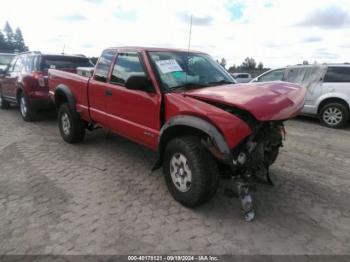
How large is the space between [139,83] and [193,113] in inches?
34.3

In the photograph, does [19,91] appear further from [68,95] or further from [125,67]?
[125,67]

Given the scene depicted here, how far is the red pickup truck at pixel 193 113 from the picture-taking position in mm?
3150

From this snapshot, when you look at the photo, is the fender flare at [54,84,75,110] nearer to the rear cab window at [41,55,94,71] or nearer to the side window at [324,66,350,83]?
the rear cab window at [41,55,94,71]

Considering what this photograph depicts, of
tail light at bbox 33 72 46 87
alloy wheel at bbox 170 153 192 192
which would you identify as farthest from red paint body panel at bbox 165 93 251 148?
tail light at bbox 33 72 46 87

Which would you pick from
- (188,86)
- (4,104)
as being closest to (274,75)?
(188,86)

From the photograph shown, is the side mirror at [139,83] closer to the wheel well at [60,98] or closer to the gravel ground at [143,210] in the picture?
the gravel ground at [143,210]

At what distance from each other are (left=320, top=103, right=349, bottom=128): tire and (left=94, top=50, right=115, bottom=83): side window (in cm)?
654

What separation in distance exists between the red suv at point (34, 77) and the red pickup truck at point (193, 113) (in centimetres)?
321

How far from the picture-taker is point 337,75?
8516 millimetres

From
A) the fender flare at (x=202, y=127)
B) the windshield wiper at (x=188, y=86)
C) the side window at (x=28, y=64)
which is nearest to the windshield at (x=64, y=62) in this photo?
the side window at (x=28, y=64)

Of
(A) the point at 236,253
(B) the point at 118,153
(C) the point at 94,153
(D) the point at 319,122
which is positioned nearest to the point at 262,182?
(A) the point at 236,253

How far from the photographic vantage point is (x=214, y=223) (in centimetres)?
335

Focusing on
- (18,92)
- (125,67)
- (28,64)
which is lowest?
(18,92)

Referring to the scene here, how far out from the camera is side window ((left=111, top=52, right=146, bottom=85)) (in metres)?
4.33
